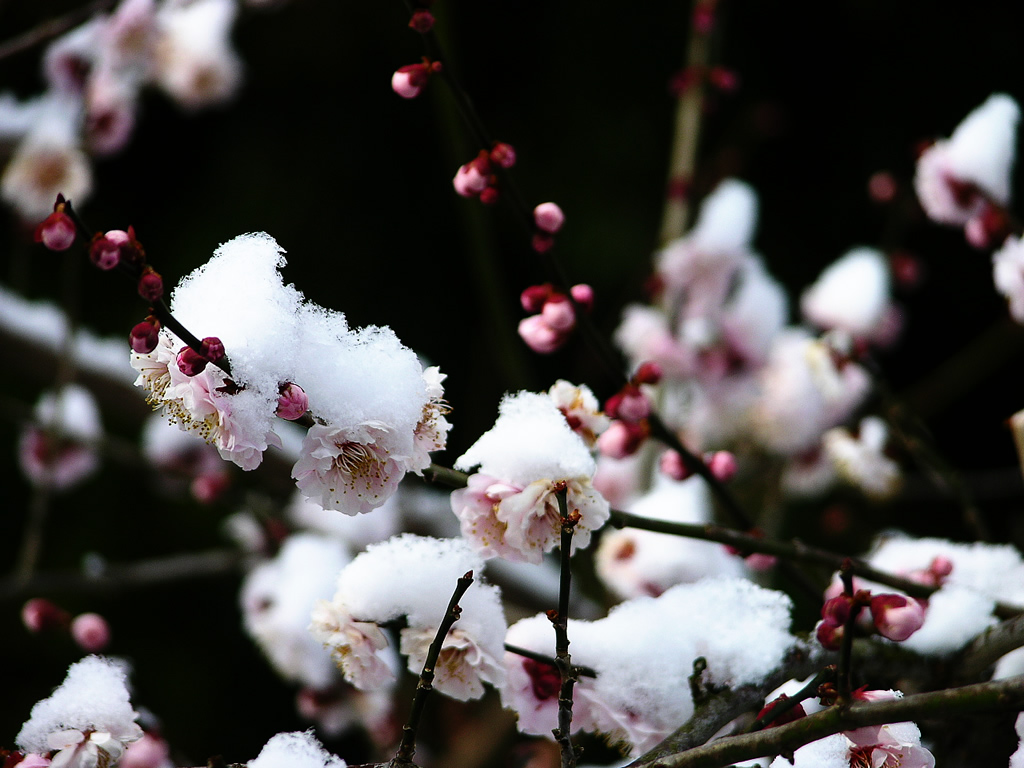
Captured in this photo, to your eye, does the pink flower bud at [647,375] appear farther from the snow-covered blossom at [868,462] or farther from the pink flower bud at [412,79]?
the snow-covered blossom at [868,462]

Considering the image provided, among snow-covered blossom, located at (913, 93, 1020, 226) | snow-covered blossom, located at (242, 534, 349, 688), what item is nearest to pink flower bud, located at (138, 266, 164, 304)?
snow-covered blossom, located at (242, 534, 349, 688)

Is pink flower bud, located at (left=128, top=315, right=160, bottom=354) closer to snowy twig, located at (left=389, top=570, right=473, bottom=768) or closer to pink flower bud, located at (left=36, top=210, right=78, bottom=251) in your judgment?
pink flower bud, located at (left=36, top=210, right=78, bottom=251)

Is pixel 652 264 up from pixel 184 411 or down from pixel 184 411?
up

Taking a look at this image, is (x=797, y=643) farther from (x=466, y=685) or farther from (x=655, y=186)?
(x=655, y=186)

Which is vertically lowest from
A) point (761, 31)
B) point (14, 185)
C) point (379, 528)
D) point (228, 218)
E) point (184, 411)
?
point (184, 411)

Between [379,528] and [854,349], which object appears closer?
[854,349]

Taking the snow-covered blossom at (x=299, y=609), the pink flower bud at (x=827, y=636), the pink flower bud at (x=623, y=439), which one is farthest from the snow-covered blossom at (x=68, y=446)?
the pink flower bud at (x=827, y=636)

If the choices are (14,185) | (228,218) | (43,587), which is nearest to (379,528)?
(43,587)
